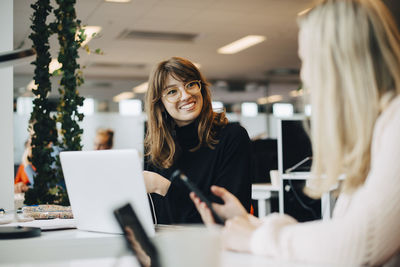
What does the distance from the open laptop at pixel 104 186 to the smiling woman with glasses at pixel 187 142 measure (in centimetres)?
42

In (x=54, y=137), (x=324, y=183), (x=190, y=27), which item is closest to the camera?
(x=324, y=183)

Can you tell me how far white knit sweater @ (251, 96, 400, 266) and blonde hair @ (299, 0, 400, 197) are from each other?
0.14 feet

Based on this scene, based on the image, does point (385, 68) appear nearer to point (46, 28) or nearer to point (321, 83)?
point (321, 83)

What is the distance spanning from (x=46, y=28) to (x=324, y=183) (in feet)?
6.62

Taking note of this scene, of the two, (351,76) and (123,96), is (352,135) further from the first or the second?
(123,96)

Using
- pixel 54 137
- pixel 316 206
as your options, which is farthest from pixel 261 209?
pixel 54 137

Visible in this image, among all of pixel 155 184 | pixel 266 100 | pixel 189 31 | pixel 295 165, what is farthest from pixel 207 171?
pixel 266 100

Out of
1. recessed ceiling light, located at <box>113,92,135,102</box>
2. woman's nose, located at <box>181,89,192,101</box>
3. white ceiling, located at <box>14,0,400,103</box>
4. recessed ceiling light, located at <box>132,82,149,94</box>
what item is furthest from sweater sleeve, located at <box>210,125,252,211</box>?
recessed ceiling light, located at <box>113,92,135,102</box>

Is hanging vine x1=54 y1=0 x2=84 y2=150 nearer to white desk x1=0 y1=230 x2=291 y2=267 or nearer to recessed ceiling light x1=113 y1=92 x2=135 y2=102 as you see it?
white desk x1=0 y1=230 x2=291 y2=267

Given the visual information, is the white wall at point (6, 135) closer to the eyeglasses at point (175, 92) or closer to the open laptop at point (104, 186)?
the eyeglasses at point (175, 92)

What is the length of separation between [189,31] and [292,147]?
145 inches

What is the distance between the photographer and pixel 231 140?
6.46ft

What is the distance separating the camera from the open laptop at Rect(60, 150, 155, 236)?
1278 mm

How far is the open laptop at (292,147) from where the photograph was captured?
402cm
